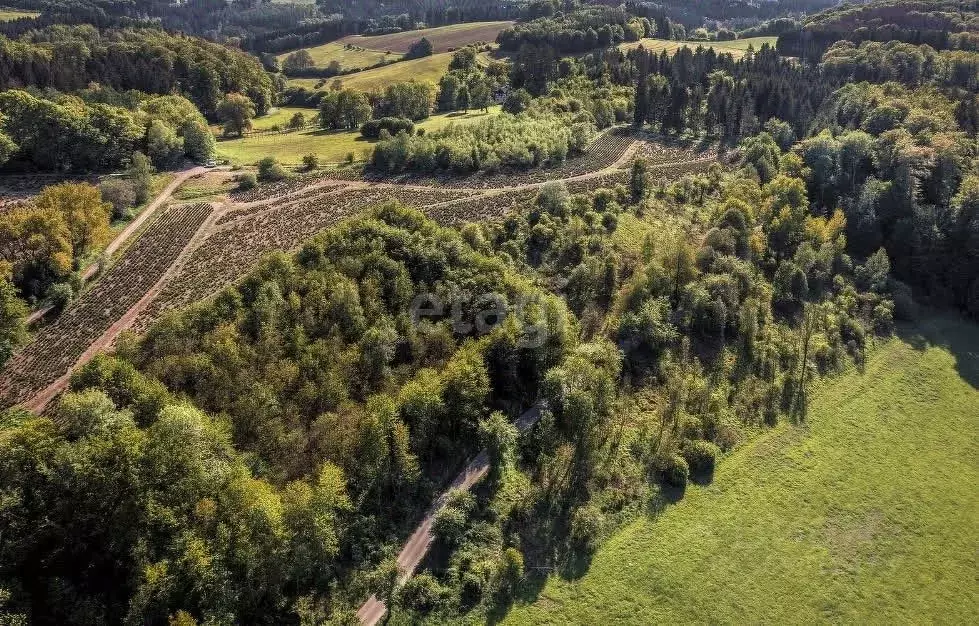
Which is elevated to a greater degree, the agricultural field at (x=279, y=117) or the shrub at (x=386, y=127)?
the agricultural field at (x=279, y=117)

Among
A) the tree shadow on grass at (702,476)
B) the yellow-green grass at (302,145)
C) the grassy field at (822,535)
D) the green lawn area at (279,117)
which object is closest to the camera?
the grassy field at (822,535)

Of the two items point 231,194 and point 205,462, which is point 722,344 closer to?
point 205,462

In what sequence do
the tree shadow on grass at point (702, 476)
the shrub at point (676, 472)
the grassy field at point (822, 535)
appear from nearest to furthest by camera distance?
the grassy field at point (822, 535), the shrub at point (676, 472), the tree shadow on grass at point (702, 476)

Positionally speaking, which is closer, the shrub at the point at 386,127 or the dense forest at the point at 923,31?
the shrub at the point at 386,127

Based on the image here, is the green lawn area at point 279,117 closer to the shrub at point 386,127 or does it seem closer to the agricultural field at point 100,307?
the shrub at point 386,127

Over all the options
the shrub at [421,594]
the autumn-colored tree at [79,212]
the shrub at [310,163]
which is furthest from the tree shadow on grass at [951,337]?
the autumn-colored tree at [79,212]

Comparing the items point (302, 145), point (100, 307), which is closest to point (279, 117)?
point (302, 145)

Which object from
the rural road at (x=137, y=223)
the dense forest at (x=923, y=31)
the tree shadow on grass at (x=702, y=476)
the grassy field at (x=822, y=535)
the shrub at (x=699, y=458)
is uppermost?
the dense forest at (x=923, y=31)
